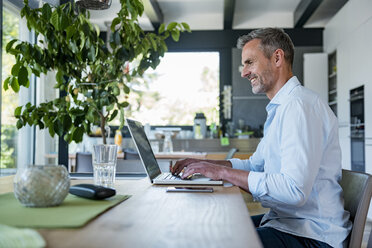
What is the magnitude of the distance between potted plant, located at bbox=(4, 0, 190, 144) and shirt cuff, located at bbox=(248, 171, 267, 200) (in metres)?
0.68

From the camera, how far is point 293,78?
1.63 meters

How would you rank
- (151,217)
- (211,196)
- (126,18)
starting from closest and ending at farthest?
(151,217), (211,196), (126,18)

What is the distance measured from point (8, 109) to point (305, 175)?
4146mm

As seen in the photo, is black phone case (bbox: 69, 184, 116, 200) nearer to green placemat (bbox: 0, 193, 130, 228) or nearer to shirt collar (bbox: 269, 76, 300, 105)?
green placemat (bbox: 0, 193, 130, 228)

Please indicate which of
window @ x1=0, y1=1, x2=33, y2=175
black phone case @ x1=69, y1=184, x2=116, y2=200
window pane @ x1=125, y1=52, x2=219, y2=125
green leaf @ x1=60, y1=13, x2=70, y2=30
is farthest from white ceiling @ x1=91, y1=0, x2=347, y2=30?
black phone case @ x1=69, y1=184, x2=116, y2=200

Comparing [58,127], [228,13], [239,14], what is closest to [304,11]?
[228,13]

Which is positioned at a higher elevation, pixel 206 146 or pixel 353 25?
pixel 353 25

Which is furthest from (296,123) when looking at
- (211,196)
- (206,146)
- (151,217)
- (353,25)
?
(206,146)

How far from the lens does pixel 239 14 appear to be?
7.51 m

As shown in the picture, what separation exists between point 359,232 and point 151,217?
2.49 feet

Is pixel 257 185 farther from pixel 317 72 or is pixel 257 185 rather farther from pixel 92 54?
pixel 317 72

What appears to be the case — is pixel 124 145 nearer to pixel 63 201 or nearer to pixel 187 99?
pixel 187 99

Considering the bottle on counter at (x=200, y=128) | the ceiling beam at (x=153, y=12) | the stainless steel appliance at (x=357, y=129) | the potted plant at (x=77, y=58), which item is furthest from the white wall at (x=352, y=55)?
the potted plant at (x=77, y=58)

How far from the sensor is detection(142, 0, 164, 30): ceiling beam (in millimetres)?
6259
